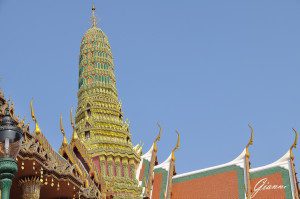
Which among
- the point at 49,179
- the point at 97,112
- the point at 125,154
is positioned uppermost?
the point at 97,112

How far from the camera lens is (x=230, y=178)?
29172mm

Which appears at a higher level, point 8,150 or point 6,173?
point 8,150

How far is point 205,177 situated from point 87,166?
6324 mm

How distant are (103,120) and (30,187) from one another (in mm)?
17352

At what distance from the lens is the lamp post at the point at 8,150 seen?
6852mm

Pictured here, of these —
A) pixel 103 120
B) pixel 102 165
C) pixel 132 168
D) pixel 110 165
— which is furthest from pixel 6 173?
pixel 103 120

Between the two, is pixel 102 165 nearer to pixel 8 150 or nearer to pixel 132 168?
pixel 132 168

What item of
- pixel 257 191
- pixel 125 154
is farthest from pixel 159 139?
pixel 257 191

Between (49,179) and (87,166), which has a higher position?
(87,166)

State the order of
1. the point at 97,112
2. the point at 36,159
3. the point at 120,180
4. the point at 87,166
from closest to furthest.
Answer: the point at 36,159
the point at 87,166
the point at 120,180
the point at 97,112

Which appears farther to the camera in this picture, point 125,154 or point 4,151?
point 125,154

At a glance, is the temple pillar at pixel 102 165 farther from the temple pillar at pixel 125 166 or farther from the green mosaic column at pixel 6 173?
the green mosaic column at pixel 6 173

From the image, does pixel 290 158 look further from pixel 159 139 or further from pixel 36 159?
pixel 36 159

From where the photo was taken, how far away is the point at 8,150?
685 centimetres
